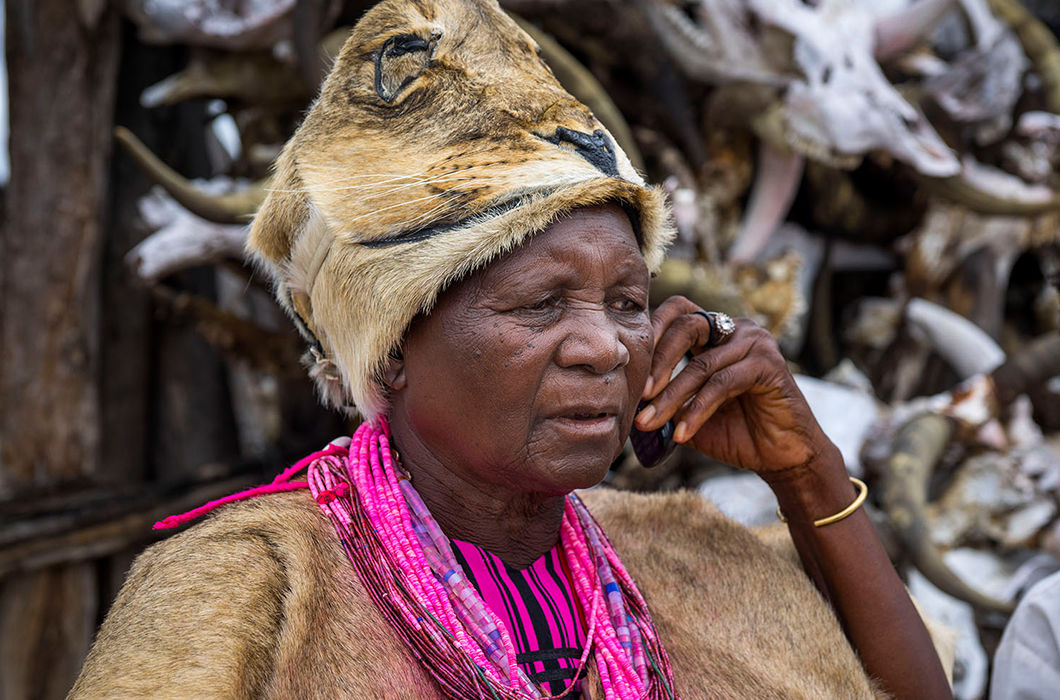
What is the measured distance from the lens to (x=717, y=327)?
5.29 ft

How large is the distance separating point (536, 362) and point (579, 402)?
8 centimetres

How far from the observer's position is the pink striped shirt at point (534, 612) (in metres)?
1.36

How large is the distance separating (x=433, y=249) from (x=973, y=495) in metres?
2.97

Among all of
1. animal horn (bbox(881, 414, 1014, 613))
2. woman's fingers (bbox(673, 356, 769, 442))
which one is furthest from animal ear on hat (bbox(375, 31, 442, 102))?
animal horn (bbox(881, 414, 1014, 613))

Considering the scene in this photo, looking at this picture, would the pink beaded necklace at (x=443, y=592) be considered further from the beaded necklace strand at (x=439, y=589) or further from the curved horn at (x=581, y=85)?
the curved horn at (x=581, y=85)

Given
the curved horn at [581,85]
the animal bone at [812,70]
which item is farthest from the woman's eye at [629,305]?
the animal bone at [812,70]

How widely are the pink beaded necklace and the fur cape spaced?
0.09 feet

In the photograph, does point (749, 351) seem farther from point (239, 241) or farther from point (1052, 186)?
point (1052, 186)

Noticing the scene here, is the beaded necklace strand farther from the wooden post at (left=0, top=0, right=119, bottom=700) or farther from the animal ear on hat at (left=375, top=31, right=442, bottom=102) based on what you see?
the wooden post at (left=0, top=0, right=119, bottom=700)

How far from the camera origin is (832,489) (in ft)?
5.47

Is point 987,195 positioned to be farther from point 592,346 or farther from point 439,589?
point 439,589

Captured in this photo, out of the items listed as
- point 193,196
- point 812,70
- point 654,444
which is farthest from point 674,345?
point 812,70

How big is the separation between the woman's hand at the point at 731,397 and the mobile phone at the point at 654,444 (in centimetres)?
2

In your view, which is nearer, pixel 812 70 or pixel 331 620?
pixel 331 620
